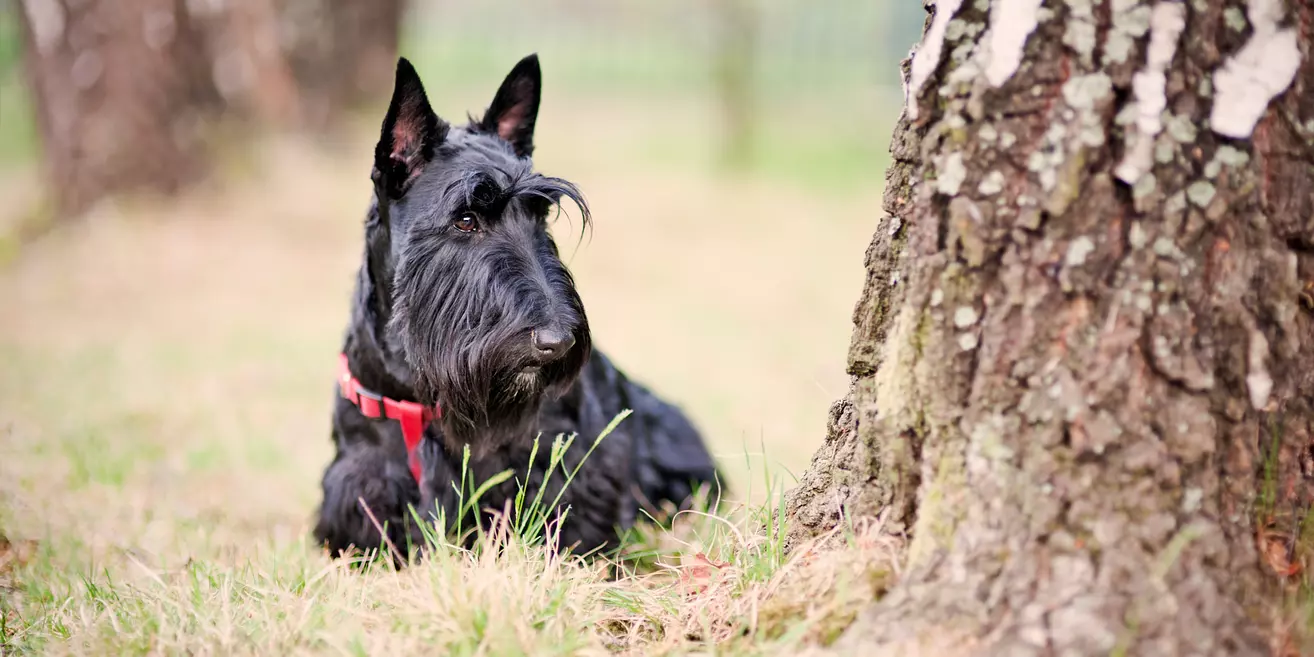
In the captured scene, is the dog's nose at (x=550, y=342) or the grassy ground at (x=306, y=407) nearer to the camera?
the grassy ground at (x=306, y=407)

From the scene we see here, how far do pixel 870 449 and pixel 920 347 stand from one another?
262mm

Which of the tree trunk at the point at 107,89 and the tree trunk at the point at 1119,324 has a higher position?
the tree trunk at the point at 107,89

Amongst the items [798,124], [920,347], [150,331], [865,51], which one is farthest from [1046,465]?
[865,51]

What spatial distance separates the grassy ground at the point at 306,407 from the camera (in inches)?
78.0

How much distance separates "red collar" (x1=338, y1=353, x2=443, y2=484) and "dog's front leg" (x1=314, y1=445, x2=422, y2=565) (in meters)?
0.07

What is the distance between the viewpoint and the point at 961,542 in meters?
1.79

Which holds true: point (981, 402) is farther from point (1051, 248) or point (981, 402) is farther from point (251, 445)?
point (251, 445)

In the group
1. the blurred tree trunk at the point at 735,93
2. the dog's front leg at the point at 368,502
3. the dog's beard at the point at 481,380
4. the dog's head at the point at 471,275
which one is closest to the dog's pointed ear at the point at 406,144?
the dog's head at the point at 471,275

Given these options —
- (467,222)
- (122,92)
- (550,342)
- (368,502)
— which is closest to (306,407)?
(368,502)

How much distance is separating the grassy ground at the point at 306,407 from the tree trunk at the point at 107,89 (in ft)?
1.36

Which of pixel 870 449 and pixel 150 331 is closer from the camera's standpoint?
pixel 870 449

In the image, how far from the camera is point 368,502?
290cm

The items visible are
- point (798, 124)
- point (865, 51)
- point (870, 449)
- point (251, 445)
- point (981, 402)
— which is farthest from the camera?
point (865, 51)

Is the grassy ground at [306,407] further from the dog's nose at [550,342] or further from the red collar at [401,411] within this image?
the dog's nose at [550,342]
